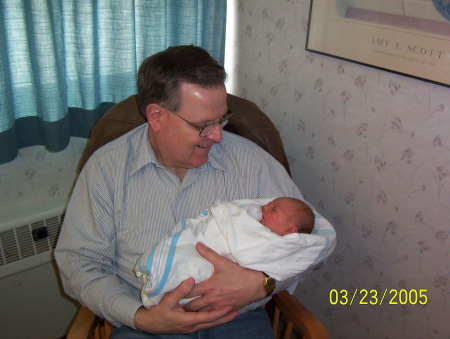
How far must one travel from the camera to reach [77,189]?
141cm

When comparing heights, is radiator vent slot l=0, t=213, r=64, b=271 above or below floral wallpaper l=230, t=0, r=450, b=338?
below

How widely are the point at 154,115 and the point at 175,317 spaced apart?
674 mm

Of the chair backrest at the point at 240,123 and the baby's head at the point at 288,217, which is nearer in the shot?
the baby's head at the point at 288,217

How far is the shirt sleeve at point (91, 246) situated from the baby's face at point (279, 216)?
0.51 m

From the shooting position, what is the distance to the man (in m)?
1.19

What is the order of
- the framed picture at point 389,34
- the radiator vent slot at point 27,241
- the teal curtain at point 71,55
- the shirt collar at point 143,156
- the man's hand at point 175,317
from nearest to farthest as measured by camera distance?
the man's hand at point 175,317
the framed picture at point 389,34
the shirt collar at point 143,156
the teal curtain at point 71,55
the radiator vent slot at point 27,241

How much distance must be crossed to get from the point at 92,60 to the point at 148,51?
29 centimetres

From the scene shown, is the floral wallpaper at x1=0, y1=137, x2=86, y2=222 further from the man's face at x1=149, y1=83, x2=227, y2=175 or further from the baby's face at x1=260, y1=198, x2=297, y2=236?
the baby's face at x1=260, y1=198, x2=297, y2=236

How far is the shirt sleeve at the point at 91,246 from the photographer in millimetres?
1255

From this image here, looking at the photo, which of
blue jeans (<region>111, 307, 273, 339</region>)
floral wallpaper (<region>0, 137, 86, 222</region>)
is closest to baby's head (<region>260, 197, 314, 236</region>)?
blue jeans (<region>111, 307, 273, 339</region>)

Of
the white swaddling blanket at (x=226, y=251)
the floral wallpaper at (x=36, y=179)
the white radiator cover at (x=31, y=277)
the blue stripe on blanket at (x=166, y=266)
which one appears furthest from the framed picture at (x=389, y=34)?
the white radiator cover at (x=31, y=277)

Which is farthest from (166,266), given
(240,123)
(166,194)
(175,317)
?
(240,123)
